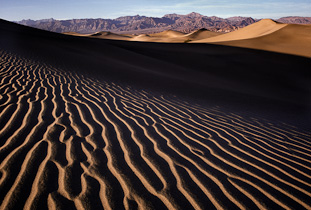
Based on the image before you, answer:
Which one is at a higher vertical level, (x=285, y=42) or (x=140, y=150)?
(x=285, y=42)

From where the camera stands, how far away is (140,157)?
9.30ft

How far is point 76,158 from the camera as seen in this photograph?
2689mm

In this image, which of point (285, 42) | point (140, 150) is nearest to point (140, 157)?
point (140, 150)

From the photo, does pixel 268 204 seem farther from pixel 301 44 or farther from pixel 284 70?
pixel 301 44

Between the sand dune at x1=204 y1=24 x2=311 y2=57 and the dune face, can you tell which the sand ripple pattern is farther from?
the sand dune at x1=204 y1=24 x2=311 y2=57

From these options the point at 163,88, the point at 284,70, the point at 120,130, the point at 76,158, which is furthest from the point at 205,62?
the point at 76,158

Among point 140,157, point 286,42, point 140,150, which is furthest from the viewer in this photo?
point 286,42

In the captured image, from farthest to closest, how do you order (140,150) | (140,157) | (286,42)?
(286,42), (140,150), (140,157)

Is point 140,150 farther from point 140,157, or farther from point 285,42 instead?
point 285,42

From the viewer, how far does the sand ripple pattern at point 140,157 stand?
7.04 ft

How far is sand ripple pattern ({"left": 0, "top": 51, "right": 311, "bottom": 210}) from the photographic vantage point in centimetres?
214

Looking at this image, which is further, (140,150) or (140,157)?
(140,150)

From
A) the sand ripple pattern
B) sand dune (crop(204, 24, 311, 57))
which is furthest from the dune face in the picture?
sand dune (crop(204, 24, 311, 57))

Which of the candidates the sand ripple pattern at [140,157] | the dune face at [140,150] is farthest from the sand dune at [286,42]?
the sand ripple pattern at [140,157]
